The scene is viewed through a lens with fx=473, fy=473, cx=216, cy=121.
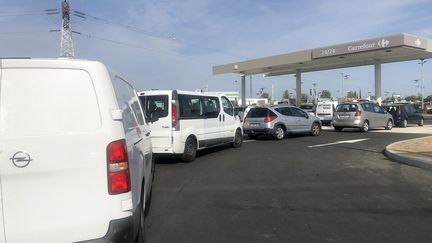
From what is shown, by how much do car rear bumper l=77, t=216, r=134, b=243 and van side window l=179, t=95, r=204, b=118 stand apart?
9.34 metres

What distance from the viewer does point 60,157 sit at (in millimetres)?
3816

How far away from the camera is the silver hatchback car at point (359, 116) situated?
84.0ft

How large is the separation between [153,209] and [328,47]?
31.3 meters

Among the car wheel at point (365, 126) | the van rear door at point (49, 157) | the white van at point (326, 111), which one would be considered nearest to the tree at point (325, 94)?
the white van at point (326, 111)

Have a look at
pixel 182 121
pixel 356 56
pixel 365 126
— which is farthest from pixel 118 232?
pixel 356 56

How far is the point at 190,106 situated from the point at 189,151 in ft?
4.39

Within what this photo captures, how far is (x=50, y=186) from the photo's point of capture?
12.4 ft

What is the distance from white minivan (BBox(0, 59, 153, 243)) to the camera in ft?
12.2

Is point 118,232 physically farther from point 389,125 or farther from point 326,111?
point 326,111

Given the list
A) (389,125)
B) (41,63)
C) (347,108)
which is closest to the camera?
(41,63)

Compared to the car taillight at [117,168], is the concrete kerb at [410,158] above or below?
below

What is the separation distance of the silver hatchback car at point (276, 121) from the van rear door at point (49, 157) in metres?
17.5

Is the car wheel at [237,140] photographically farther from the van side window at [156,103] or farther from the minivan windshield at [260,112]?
the van side window at [156,103]

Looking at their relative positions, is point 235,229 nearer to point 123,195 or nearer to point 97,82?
point 123,195
